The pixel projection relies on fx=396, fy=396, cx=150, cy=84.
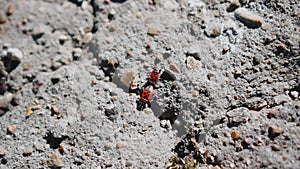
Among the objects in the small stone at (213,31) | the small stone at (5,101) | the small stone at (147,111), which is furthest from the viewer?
the small stone at (5,101)

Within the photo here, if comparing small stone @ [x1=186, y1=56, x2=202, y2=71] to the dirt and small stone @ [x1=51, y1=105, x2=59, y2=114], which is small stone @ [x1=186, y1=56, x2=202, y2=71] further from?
small stone @ [x1=51, y1=105, x2=59, y2=114]

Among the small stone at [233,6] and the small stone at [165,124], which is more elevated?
the small stone at [233,6]

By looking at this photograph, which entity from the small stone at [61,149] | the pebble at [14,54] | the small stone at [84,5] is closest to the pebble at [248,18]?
the small stone at [84,5]

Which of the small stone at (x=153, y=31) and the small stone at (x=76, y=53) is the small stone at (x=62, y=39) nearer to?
the small stone at (x=76, y=53)

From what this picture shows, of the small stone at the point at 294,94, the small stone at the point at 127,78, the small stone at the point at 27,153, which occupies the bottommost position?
the small stone at the point at 27,153

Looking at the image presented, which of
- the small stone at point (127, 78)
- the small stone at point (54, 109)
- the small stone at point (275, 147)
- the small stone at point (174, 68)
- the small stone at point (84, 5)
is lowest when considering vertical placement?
the small stone at point (54, 109)

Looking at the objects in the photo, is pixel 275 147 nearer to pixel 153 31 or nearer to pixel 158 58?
pixel 158 58

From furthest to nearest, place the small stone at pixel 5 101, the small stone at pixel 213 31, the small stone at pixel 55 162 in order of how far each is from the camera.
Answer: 1. the small stone at pixel 5 101
2. the small stone at pixel 213 31
3. the small stone at pixel 55 162

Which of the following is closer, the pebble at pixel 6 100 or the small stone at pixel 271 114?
the small stone at pixel 271 114

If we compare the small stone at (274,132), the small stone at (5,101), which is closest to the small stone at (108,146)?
the small stone at (5,101)

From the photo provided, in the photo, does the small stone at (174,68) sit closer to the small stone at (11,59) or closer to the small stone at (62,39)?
the small stone at (62,39)

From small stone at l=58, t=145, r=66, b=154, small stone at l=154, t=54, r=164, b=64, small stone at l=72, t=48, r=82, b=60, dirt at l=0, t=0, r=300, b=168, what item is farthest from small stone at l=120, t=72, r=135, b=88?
small stone at l=58, t=145, r=66, b=154
